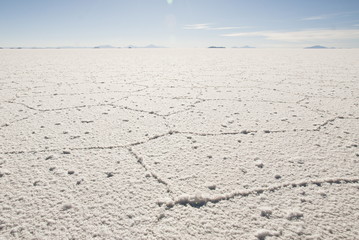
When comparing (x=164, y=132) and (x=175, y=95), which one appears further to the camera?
(x=175, y=95)

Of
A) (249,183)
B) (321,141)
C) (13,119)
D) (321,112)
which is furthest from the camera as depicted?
(321,112)

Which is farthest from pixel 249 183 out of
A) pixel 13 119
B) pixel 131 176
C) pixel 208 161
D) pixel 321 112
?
pixel 13 119

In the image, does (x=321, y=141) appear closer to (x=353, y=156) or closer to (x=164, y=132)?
(x=353, y=156)

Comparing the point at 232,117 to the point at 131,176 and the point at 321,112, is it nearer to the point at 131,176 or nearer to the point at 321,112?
the point at 321,112

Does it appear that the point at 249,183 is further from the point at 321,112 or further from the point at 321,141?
the point at 321,112

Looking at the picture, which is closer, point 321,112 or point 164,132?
point 164,132

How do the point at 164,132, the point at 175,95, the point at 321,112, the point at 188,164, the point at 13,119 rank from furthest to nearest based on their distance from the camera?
the point at 175,95, the point at 321,112, the point at 13,119, the point at 164,132, the point at 188,164

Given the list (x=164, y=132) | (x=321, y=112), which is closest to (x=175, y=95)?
(x=164, y=132)

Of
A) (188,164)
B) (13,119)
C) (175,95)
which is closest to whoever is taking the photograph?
(188,164)

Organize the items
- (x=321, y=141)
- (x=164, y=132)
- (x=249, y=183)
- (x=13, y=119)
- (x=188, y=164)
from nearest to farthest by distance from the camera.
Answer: (x=249, y=183) < (x=188, y=164) < (x=321, y=141) < (x=164, y=132) < (x=13, y=119)
